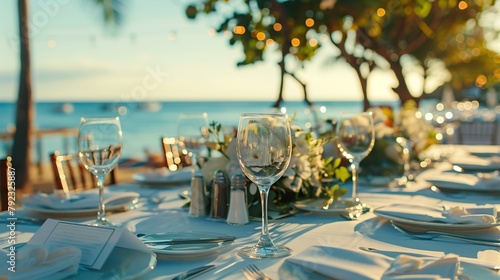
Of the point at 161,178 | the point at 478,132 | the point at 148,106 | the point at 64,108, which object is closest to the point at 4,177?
the point at 161,178

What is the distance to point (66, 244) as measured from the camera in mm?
1054

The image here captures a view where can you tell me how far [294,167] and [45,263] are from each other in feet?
2.71

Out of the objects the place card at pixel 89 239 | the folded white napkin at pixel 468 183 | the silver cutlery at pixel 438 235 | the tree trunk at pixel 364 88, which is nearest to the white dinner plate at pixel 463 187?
the folded white napkin at pixel 468 183

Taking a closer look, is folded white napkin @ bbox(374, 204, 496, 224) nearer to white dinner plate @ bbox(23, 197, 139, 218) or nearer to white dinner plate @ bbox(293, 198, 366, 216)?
white dinner plate @ bbox(293, 198, 366, 216)

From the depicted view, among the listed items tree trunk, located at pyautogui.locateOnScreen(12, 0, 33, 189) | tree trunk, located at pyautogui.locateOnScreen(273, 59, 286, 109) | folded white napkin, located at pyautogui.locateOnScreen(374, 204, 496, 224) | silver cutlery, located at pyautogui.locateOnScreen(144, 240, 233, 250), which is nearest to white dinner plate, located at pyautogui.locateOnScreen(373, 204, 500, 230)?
folded white napkin, located at pyautogui.locateOnScreen(374, 204, 496, 224)

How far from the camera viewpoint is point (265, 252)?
1127mm

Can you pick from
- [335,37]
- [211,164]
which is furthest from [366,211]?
[335,37]

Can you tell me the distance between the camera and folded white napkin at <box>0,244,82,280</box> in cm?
90

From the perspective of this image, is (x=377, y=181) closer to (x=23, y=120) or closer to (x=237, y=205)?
(x=237, y=205)

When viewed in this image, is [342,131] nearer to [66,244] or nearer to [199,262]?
[199,262]

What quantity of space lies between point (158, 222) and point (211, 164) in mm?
232

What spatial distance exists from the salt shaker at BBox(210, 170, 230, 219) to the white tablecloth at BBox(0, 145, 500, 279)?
0.10ft

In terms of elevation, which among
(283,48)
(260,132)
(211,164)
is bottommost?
(211,164)

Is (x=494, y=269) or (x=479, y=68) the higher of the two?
(x=479, y=68)
